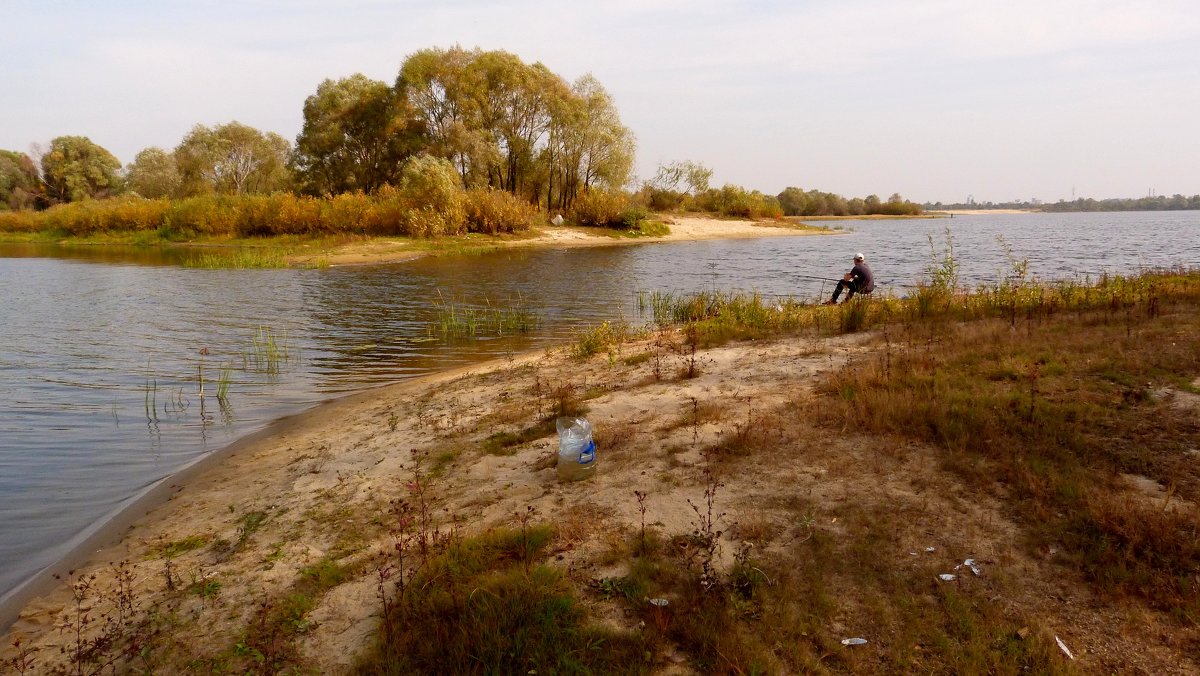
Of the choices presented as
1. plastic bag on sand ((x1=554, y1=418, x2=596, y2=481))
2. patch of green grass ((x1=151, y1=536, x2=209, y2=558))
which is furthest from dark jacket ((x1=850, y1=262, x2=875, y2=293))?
patch of green grass ((x1=151, y1=536, x2=209, y2=558))

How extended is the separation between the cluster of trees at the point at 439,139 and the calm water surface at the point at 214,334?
19631mm

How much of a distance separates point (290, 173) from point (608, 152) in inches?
1156

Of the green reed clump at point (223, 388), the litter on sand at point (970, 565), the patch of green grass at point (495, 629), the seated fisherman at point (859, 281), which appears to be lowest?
the green reed clump at point (223, 388)

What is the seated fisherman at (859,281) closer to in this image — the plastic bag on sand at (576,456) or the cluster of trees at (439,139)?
the plastic bag on sand at (576,456)

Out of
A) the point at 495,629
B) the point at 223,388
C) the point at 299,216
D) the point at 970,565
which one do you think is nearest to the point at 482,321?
the point at 223,388

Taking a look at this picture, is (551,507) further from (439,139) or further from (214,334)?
(439,139)

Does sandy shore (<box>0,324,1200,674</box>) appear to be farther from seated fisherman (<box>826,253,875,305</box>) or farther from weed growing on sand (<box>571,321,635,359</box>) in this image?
seated fisherman (<box>826,253,875,305</box>)

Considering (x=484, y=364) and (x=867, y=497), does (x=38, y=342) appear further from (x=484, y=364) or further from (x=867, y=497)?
(x=867, y=497)

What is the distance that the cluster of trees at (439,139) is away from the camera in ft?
156

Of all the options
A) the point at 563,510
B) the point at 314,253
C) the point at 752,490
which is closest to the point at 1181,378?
the point at 752,490

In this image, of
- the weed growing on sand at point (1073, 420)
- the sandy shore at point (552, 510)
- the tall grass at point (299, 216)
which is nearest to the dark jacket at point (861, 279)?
the weed growing on sand at point (1073, 420)

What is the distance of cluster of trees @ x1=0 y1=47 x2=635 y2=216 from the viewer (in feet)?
156

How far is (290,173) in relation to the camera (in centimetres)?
5725

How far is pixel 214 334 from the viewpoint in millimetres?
14594
